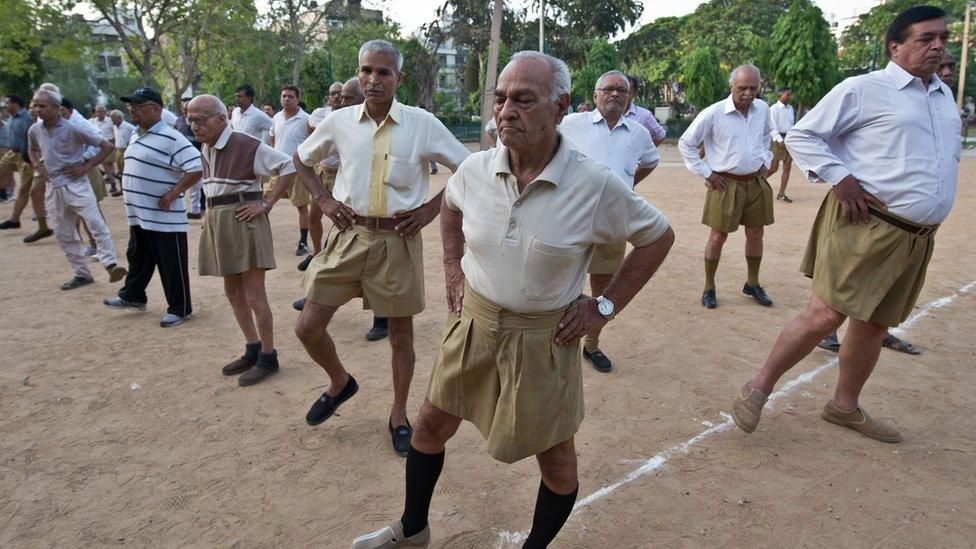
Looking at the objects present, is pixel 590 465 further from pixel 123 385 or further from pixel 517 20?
pixel 517 20

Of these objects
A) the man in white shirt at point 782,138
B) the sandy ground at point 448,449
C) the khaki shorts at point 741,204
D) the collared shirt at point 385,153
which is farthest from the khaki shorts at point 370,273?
the man in white shirt at point 782,138

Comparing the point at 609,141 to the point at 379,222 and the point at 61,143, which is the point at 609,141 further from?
the point at 61,143

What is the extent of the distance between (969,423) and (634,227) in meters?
3.11

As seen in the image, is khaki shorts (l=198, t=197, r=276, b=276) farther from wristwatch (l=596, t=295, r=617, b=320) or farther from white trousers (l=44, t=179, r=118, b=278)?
white trousers (l=44, t=179, r=118, b=278)

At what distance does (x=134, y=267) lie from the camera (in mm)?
6176

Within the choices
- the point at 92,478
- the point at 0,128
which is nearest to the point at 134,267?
the point at 92,478

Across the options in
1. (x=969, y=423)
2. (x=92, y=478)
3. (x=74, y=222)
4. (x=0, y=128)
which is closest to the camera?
(x=92, y=478)

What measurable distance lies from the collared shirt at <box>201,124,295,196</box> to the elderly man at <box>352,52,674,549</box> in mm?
2501

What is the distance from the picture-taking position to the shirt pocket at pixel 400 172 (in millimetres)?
3527

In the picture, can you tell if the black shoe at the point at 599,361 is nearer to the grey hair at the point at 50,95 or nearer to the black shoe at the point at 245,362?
the black shoe at the point at 245,362

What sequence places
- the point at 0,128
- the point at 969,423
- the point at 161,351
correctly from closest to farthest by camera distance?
1. the point at 969,423
2. the point at 161,351
3. the point at 0,128

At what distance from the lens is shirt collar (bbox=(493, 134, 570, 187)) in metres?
2.13

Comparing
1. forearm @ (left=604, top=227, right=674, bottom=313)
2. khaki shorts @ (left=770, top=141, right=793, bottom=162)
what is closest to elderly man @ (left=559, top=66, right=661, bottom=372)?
forearm @ (left=604, top=227, right=674, bottom=313)

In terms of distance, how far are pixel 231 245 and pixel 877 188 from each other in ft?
13.0
